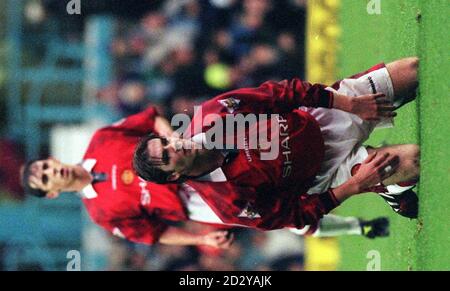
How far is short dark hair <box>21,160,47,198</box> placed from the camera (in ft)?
13.1

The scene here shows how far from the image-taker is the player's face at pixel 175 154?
3822 mm

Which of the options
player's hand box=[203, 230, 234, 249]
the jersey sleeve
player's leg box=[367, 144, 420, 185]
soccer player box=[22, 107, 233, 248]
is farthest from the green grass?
soccer player box=[22, 107, 233, 248]

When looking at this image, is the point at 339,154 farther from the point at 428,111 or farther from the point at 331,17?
the point at 331,17

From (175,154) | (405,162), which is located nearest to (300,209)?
(405,162)

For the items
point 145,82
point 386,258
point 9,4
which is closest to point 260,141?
point 145,82

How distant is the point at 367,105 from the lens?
154 inches

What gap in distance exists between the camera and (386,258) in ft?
14.2

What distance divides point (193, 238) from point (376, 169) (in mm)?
1116

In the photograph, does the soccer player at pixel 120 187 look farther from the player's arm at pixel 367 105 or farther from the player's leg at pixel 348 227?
the player's arm at pixel 367 105

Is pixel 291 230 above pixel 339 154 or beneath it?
beneath

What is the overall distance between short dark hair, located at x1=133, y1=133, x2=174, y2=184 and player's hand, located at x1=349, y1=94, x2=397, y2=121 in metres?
1.07

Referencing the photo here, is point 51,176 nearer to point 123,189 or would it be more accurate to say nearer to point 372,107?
point 123,189

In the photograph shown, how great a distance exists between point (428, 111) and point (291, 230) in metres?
1.03

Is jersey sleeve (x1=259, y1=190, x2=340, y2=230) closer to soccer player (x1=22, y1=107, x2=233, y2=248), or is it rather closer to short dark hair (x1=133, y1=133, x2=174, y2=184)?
soccer player (x1=22, y1=107, x2=233, y2=248)
